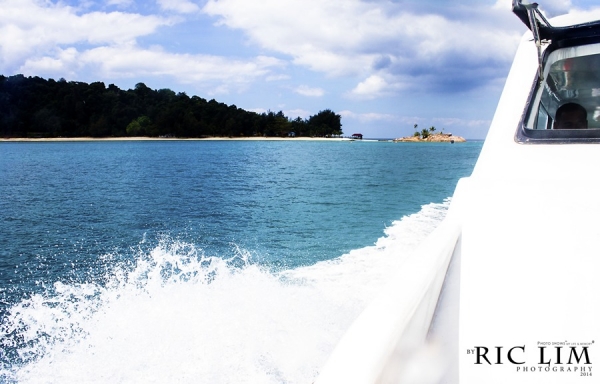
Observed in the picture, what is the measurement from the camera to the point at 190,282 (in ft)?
24.2

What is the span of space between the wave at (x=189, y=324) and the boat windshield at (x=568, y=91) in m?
1.23

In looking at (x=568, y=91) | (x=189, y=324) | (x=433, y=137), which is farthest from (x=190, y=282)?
(x=433, y=137)

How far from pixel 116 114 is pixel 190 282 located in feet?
400

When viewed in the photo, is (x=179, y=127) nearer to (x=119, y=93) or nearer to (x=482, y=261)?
(x=119, y=93)

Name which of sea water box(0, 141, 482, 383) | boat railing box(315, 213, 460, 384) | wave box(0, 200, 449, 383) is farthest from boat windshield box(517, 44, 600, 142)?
sea water box(0, 141, 482, 383)

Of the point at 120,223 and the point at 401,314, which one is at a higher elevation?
the point at 401,314

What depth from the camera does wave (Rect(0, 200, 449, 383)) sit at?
4.66m

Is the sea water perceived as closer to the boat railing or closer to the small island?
the boat railing

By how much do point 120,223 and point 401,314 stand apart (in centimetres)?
1353

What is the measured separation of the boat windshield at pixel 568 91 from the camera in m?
2.59

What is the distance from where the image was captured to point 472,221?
1.70 m

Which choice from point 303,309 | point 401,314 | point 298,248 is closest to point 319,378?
point 401,314

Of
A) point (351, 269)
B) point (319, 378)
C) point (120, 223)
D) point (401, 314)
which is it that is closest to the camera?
point (319, 378)

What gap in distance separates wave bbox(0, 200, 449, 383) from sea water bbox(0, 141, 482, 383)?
0.8 inches
